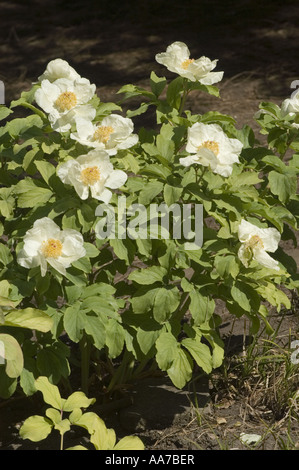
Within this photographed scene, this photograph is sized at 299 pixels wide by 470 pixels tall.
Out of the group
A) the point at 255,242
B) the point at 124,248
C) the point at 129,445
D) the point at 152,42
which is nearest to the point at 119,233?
the point at 124,248

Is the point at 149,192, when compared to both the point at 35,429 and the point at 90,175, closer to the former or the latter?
the point at 90,175

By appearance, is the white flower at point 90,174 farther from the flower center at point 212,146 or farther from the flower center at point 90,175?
the flower center at point 212,146

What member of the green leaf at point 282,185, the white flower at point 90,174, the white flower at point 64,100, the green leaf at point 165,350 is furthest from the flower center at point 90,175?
the green leaf at point 282,185

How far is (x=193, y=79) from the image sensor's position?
262 cm

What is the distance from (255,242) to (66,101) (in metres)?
0.78

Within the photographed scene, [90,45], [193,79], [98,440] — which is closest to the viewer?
[98,440]

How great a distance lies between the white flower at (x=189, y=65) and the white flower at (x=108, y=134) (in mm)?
362

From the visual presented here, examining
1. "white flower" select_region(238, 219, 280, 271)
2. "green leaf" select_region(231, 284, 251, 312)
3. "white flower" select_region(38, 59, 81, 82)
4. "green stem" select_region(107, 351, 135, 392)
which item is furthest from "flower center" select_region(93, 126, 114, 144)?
"green stem" select_region(107, 351, 135, 392)

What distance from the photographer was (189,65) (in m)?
2.61

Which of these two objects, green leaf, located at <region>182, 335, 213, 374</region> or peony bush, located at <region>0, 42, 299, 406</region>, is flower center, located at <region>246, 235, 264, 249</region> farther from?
green leaf, located at <region>182, 335, 213, 374</region>

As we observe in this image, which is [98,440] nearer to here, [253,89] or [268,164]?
[268,164]

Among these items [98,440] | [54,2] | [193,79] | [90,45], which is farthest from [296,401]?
[54,2]

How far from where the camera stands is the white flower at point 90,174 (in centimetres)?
225
